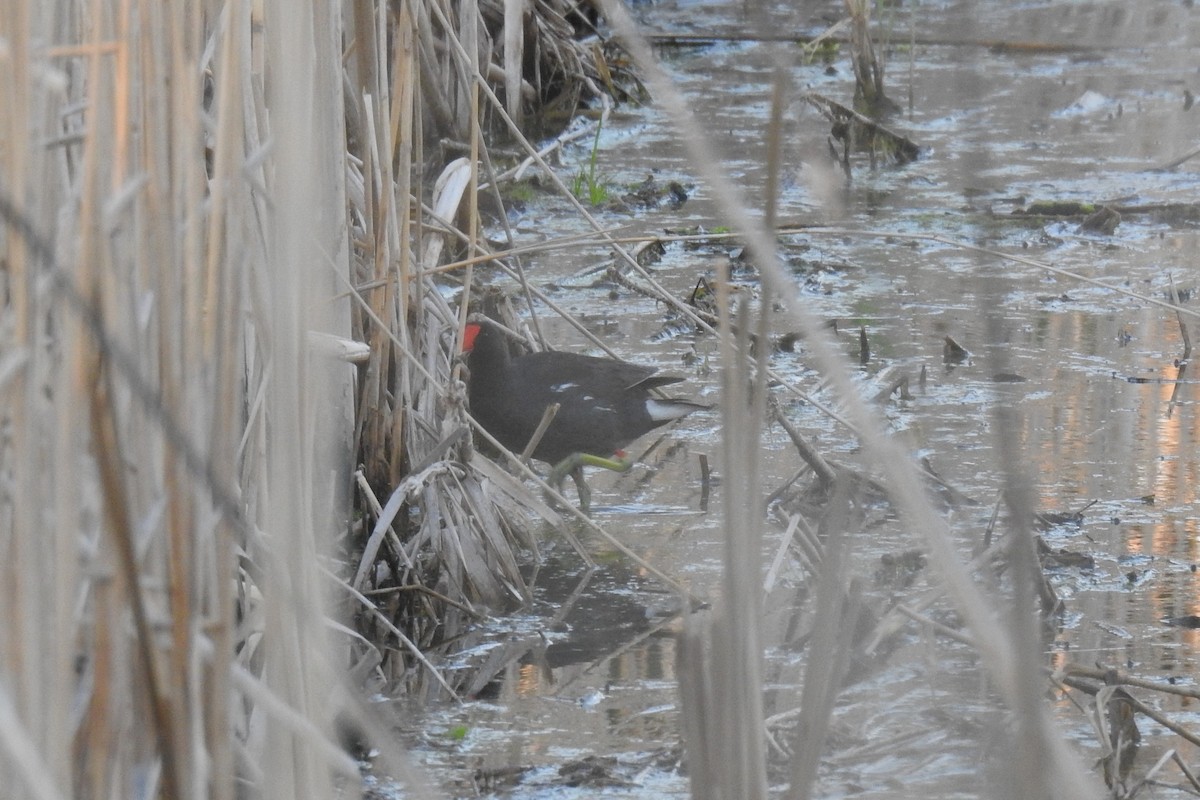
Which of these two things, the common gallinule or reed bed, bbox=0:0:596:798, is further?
the common gallinule

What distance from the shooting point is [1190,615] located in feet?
8.57

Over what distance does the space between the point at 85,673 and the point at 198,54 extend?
453mm

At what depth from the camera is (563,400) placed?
3.45 m

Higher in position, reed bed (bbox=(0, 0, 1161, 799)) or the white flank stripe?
reed bed (bbox=(0, 0, 1161, 799))

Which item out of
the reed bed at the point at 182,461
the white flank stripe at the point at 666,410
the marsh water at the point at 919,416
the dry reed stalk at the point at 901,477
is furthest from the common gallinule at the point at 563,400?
the dry reed stalk at the point at 901,477

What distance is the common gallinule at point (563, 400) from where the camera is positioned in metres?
3.43

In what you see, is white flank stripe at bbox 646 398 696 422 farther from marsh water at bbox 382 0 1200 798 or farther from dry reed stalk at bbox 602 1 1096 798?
dry reed stalk at bbox 602 1 1096 798

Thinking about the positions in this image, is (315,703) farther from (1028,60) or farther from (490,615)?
(1028,60)

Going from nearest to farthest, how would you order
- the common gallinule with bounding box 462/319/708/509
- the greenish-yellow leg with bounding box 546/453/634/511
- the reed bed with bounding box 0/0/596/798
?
the reed bed with bounding box 0/0/596/798, the greenish-yellow leg with bounding box 546/453/634/511, the common gallinule with bounding box 462/319/708/509

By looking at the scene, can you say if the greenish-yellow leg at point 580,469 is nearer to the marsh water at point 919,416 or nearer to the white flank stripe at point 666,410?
the marsh water at point 919,416

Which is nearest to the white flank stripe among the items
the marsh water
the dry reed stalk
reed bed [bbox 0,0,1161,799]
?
the marsh water

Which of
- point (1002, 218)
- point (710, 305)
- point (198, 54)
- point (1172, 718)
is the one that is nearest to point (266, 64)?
point (198, 54)

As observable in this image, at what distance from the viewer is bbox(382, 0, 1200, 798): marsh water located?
196 cm

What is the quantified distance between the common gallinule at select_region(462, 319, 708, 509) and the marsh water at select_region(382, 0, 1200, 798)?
111mm
